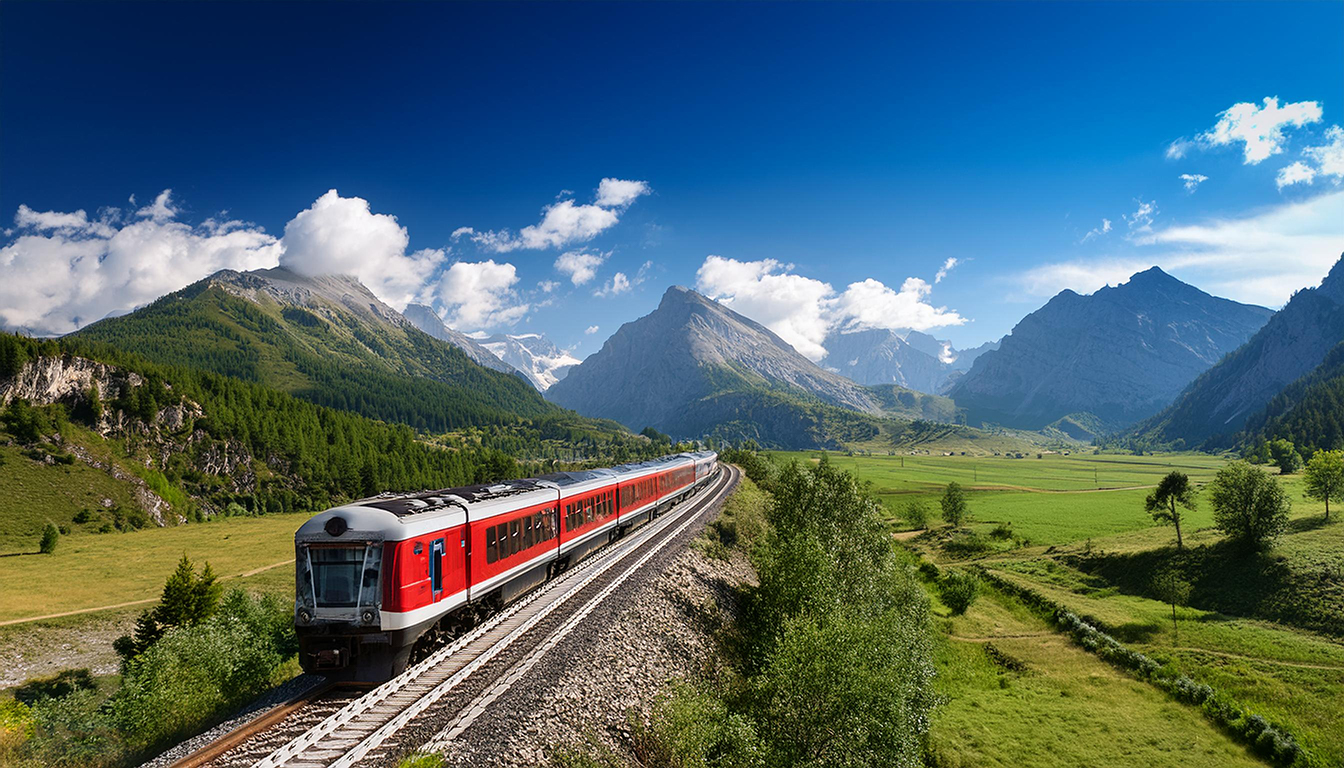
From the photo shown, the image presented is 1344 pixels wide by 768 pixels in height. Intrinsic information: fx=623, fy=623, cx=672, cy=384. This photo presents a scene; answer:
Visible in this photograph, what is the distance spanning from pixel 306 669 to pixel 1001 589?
70.5 metres

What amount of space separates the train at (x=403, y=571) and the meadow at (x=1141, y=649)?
29.0 meters

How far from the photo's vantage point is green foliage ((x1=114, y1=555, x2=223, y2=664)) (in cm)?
4175

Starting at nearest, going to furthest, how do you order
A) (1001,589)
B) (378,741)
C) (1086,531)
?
(378,741) < (1001,589) < (1086,531)

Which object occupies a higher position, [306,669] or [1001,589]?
[306,669]

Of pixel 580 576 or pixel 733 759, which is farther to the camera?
pixel 580 576

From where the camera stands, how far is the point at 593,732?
1631 cm

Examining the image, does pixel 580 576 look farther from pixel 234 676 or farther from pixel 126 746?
pixel 126 746

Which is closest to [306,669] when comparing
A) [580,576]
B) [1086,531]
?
[580,576]

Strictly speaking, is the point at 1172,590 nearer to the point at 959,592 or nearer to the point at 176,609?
A: the point at 959,592

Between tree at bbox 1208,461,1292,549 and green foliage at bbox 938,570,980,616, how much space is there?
26.0 meters

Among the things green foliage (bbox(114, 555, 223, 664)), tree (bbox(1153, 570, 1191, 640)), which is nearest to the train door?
green foliage (bbox(114, 555, 223, 664))

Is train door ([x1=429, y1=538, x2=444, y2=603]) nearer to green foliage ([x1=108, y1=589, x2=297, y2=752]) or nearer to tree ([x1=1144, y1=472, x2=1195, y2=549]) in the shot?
green foliage ([x1=108, y1=589, x2=297, y2=752])

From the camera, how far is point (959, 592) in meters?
60.4

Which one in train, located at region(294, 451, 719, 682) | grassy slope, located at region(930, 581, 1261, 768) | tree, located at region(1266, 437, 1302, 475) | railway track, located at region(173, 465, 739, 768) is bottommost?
grassy slope, located at region(930, 581, 1261, 768)
